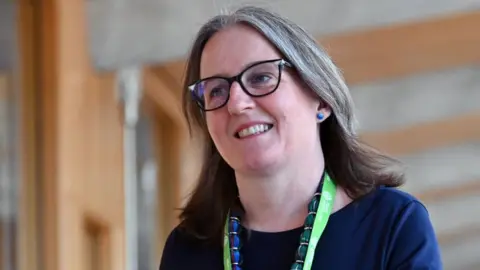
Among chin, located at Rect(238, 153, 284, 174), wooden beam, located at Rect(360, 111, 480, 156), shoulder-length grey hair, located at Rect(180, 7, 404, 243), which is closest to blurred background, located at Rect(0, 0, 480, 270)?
shoulder-length grey hair, located at Rect(180, 7, 404, 243)

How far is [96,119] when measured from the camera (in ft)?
9.88

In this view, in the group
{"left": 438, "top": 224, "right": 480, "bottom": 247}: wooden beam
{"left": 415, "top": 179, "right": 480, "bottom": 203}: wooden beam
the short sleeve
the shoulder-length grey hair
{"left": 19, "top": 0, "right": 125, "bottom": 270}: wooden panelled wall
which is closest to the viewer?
the short sleeve

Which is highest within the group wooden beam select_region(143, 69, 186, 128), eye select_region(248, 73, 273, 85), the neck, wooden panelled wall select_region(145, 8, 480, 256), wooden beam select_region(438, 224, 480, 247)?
wooden panelled wall select_region(145, 8, 480, 256)

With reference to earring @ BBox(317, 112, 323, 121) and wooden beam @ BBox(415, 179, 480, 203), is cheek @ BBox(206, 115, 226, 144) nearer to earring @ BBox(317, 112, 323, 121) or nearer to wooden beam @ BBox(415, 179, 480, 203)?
earring @ BBox(317, 112, 323, 121)

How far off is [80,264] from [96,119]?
49 centimetres

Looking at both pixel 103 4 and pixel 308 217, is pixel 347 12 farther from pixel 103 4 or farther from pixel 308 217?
pixel 308 217

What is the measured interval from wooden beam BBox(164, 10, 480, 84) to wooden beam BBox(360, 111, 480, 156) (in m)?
1.17

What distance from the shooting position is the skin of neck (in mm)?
1358

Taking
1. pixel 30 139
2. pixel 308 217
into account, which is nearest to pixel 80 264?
pixel 30 139

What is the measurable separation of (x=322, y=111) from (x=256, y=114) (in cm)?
14

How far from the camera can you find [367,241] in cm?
133

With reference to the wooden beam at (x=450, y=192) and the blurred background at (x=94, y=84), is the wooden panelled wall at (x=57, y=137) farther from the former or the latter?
the wooden beam at (x=450, y=192)

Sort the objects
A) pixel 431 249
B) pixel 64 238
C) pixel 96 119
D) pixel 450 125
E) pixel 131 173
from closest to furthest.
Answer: pixel 431 249
pixel 64 238
pixel 96 119
pixel 131 173
pixel 450 125

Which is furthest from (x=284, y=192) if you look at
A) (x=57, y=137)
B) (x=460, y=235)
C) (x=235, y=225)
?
(x=460, y=235)
